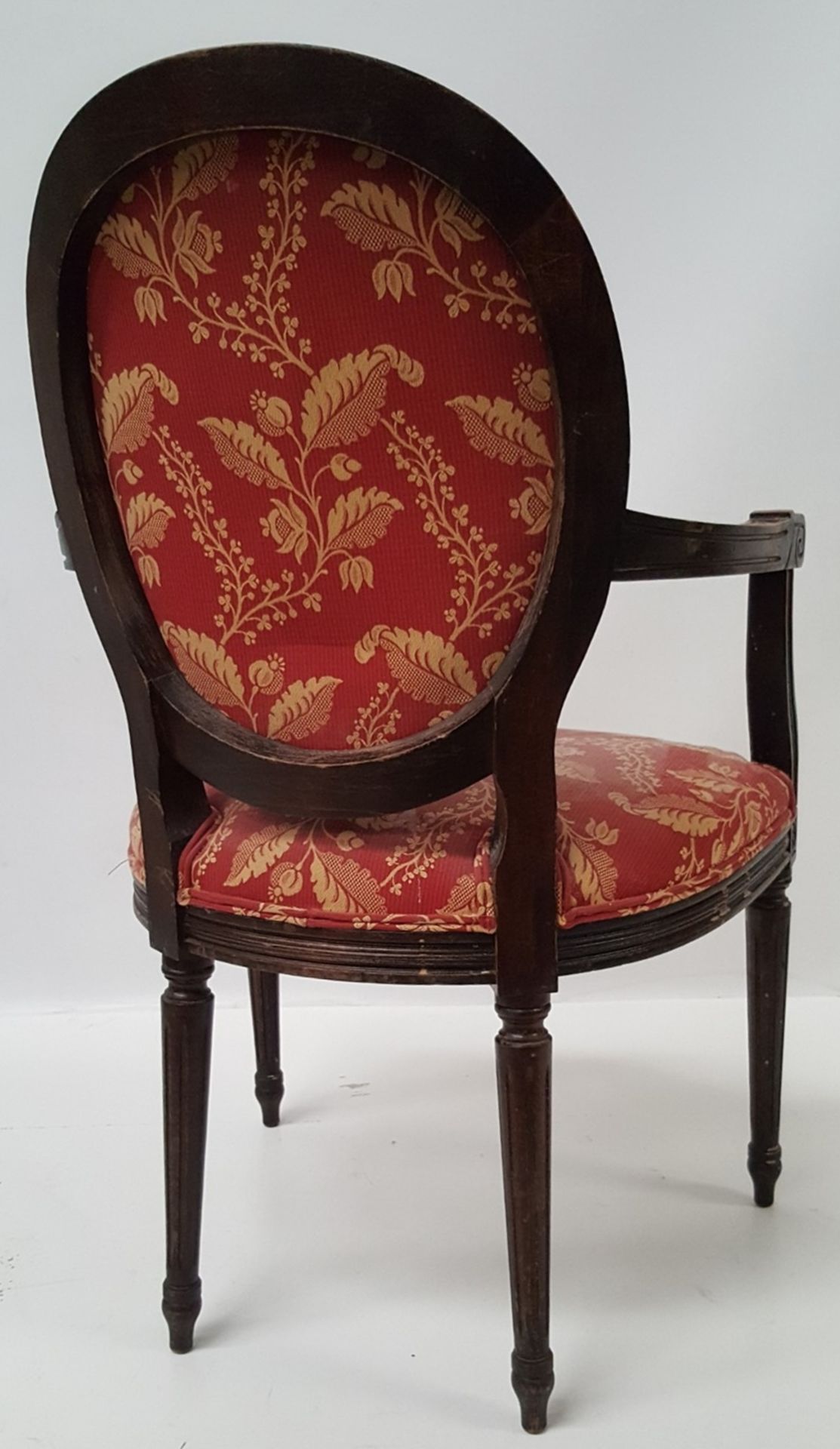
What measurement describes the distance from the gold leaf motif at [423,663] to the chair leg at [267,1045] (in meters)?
0.81

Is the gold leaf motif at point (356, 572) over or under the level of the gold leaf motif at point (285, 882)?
over

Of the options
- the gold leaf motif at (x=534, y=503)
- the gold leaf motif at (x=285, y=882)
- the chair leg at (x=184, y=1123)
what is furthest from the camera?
the chair leg at (x=184, y=1123)

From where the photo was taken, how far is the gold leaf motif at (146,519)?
0.97 metres

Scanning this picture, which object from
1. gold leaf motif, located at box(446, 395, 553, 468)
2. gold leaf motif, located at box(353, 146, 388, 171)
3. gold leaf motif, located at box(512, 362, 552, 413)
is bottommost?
gold leaf motif, located at box(446, 395, 553, 468)

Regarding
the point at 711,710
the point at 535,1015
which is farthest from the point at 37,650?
the point at 535,1015

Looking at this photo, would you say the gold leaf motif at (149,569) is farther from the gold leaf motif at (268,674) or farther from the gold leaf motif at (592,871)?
the gold leaf motif at (592,871)

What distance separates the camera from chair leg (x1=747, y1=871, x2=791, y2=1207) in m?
1.31

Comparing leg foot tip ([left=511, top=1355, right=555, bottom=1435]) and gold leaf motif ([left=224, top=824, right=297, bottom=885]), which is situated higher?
gold leaf motif ([left=224, top=824, right=297, bottom=885])

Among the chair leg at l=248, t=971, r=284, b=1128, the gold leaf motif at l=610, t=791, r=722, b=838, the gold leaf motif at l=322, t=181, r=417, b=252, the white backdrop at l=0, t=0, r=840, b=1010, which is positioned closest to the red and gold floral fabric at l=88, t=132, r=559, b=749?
the gold leaf motif at l=322, t=181, r=417, b=252

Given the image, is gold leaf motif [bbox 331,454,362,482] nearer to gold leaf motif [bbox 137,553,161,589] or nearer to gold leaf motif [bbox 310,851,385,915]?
gold leaf motif [bbox 137,553,161,589]

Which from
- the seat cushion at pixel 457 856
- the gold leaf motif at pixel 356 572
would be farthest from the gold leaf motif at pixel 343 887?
the gold leaf motif at pixel 356 572

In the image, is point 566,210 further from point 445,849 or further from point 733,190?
point 733,190

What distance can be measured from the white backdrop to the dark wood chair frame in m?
0.82

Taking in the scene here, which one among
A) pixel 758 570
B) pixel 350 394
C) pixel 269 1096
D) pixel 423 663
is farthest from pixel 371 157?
pixel 269 1096
